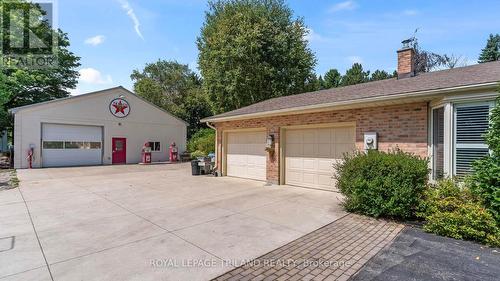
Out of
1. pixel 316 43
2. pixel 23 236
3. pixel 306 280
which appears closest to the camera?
pixel 306 280

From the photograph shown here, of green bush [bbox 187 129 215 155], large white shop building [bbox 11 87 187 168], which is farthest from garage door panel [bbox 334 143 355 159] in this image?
large white shop building [bbox 11 87 187 168]

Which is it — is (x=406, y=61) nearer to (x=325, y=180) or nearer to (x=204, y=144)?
(x=325, y=180)

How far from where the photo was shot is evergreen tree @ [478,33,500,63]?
2895cm

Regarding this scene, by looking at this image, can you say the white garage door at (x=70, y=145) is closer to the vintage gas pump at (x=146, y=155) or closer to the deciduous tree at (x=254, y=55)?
the vintage gas pump at (x=146, y=155)

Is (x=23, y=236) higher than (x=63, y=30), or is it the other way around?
(x=63, y=30)

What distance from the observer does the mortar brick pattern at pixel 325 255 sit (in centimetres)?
329

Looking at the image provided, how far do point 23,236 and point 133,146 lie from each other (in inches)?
650

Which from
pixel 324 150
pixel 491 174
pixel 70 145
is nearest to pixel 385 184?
pixel 491 174

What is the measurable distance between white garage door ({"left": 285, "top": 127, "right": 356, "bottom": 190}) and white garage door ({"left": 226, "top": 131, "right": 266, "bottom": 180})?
1287mm

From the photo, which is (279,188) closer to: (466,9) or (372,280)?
(372,280)

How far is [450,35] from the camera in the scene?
13.2 metres

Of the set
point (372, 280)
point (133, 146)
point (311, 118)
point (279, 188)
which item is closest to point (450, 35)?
point (311, 118)

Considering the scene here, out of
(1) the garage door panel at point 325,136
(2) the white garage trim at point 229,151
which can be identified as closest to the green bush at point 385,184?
(1) the garage door panel at point 325,136

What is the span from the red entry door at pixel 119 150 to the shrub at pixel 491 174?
20156 mm
